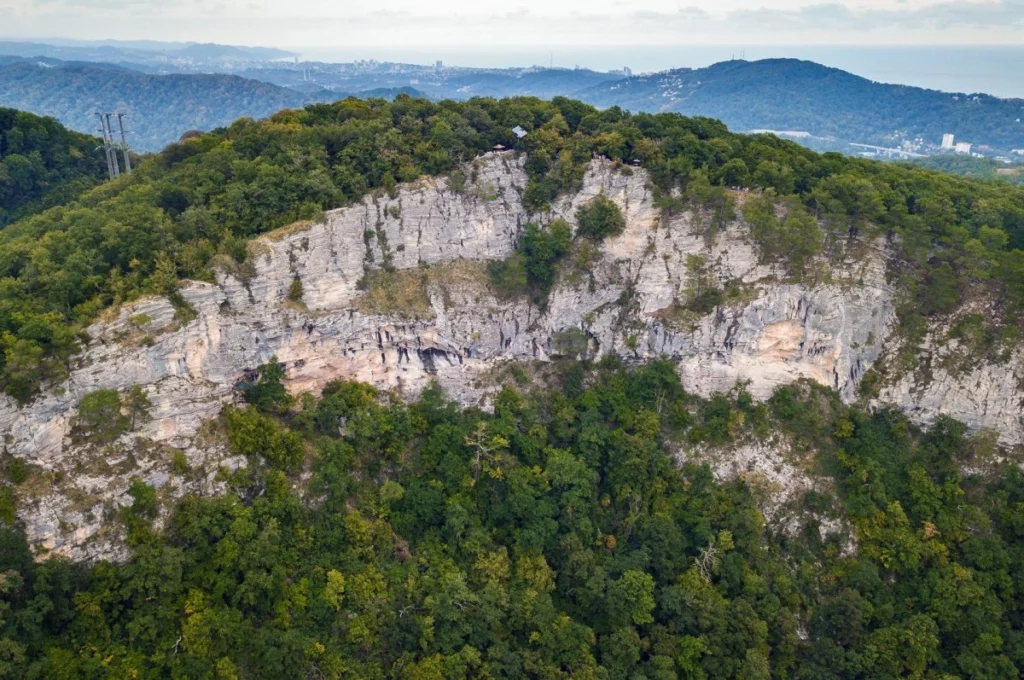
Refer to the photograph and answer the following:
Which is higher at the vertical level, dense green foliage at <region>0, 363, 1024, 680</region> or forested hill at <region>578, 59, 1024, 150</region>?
forested hill at <region>578, 59, 1024, 150</region>

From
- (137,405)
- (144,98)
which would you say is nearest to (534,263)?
(137,405)

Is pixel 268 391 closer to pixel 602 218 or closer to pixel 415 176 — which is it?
pixel 415 176

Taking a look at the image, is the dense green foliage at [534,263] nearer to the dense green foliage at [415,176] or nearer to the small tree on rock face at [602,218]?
the dense green foliage at [415,176]

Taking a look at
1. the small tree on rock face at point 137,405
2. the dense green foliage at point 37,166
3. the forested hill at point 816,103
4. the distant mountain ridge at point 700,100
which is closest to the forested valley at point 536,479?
the small tree on rock face at point 137,405

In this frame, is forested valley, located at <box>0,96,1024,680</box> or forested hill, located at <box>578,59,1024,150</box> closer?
forested valley, located at <box>0,96,1024,680</box>

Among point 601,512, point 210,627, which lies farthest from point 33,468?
point 601,512

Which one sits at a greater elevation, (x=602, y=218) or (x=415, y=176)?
(x=415, y=176)

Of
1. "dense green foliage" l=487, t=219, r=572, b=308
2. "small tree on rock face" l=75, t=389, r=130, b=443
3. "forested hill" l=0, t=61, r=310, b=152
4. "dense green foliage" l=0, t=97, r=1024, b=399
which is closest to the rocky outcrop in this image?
"dense green foliage" l=487, t=219, r=572, b=308

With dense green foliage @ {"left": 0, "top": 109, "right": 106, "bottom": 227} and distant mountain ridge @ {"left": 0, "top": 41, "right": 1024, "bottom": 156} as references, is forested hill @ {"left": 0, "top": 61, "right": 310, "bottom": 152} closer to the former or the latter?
distant mountain ridge @ {"left": 0, "top": 41, "right": 1024, "bottom": 156}
